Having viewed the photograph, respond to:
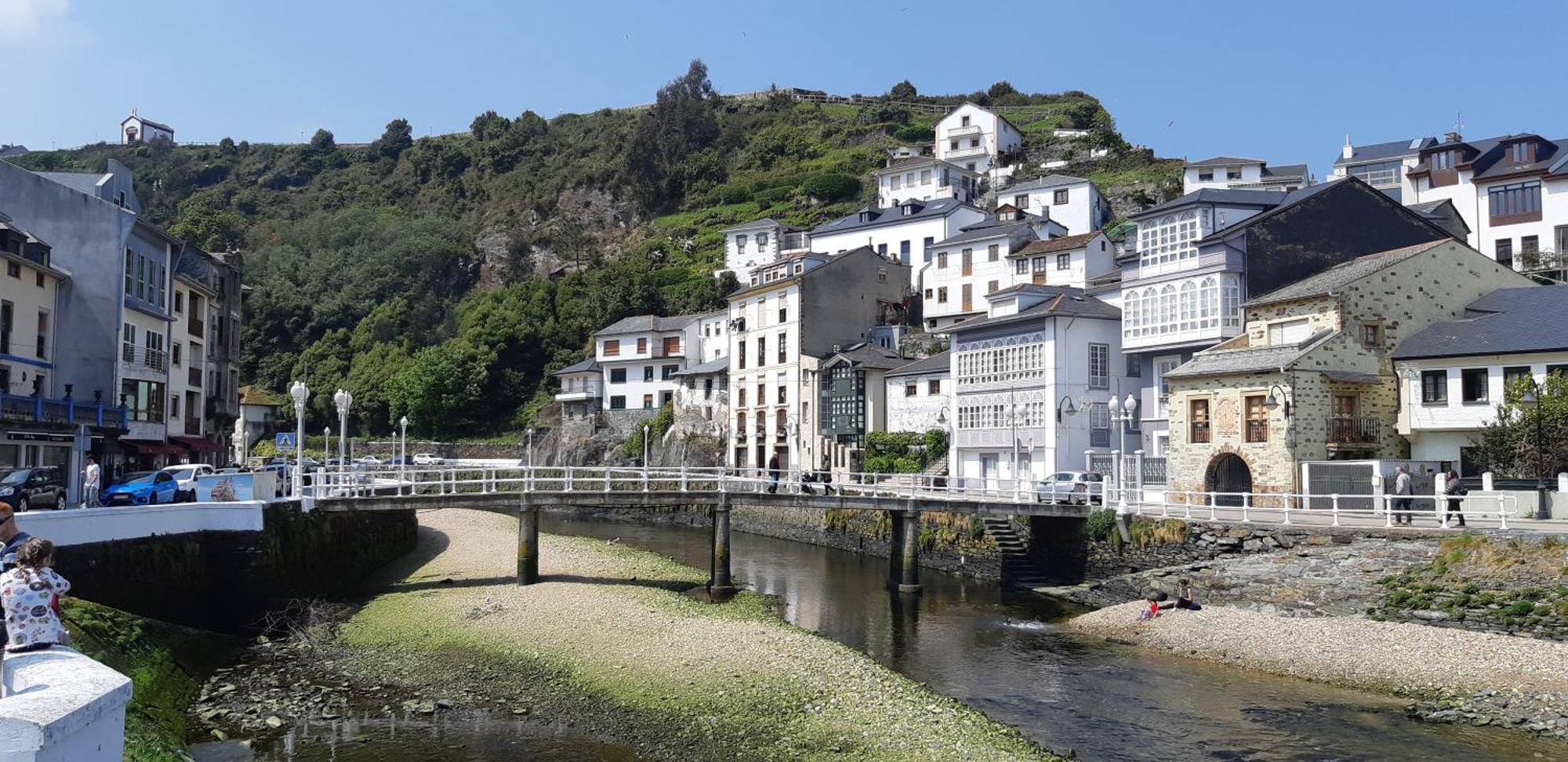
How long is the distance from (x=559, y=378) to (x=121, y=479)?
198 feet

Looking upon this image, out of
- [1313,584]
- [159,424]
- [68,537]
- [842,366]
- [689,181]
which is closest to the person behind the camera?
[68,537]

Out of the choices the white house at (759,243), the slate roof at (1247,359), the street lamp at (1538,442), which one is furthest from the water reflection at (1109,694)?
the white house at (759,243)

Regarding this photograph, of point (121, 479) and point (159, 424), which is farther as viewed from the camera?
point (159, 424)

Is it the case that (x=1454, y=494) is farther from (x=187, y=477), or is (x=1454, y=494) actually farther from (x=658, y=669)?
(x=187, y=477)

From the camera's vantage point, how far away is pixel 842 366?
2625 inches

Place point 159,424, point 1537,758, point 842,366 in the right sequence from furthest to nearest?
1. point 842,366
2. point 159,424
3. point 1537,758

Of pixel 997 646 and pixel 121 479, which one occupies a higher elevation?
pixel 121 479

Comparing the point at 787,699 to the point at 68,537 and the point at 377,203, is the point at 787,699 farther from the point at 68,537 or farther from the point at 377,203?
the point at 377,203

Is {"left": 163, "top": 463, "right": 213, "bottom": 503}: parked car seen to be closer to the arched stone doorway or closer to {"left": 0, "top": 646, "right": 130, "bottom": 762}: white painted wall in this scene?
{"left": 0, "top": 646, "right": 130, "bottom": 762}: white painted wall

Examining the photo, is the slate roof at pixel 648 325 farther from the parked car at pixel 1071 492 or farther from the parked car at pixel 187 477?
the parked car at pixel 187 477

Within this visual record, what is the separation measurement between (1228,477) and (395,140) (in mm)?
182661

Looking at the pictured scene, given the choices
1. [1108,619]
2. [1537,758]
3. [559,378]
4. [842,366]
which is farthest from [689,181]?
[1537,758]

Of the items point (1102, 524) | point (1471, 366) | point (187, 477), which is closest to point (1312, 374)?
point (1471, 366)

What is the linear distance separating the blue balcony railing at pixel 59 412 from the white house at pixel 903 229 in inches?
2161
